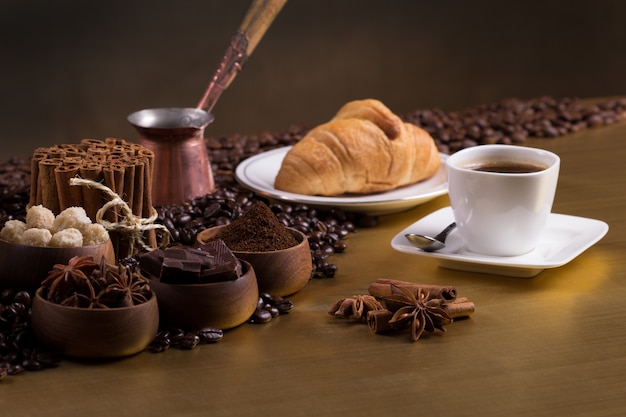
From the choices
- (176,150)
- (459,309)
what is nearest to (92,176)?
(176,150)

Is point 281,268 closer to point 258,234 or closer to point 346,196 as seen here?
point 258,234

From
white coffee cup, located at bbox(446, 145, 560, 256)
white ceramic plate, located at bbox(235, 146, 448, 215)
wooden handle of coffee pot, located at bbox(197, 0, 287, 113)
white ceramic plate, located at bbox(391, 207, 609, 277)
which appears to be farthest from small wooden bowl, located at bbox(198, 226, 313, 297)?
wooden handle of coffee pot, located at bbox(197, 0, 287, 113)

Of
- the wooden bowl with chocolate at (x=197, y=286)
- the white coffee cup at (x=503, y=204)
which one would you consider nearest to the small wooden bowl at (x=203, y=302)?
the wooden bowl with chocolate at (x=197, y=286)

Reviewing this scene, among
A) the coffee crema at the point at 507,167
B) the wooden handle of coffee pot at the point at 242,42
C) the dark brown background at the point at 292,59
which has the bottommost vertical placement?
the dark brown background at the point at 292,59

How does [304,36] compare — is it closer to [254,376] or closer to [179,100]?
[179,100]

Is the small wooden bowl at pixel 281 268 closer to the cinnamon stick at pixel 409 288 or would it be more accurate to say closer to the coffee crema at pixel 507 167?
the cinnamon stick at pixel 409 288

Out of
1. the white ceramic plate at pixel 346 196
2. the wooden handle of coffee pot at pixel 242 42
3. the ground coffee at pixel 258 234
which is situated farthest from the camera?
the wooden handle of coffee pot at pixel 242 42
